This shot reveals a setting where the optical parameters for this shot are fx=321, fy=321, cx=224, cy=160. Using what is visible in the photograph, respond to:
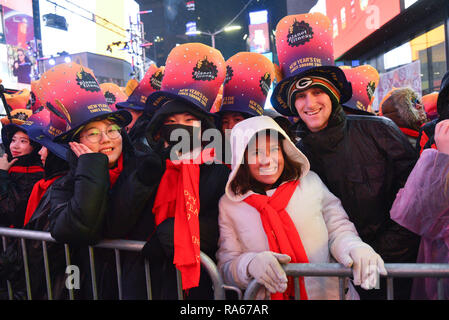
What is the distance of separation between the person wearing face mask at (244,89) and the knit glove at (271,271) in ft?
4.46

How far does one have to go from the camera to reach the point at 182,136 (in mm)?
2068

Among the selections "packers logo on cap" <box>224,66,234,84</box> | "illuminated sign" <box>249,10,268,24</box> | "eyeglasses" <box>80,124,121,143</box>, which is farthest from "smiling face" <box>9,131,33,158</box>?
"illuminated sign" <box>249,10,268,24</box>

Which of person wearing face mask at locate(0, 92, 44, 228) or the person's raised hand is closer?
the person's raised hand

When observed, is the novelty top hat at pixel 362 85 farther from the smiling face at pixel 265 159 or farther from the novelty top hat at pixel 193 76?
the smiling face at pixel 265 159

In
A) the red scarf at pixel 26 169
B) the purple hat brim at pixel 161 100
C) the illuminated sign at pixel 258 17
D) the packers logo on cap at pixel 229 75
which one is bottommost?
the red scarf at pixel 26 169

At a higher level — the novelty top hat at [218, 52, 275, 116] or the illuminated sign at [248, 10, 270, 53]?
the illuminated sign at [248, 10, 270, 53]

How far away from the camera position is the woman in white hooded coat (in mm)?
1671

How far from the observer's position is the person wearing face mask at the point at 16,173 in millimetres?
2877

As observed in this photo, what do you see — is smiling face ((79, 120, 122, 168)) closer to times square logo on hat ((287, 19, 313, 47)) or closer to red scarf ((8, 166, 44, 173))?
red scarf ((8, 166, 44, 173))

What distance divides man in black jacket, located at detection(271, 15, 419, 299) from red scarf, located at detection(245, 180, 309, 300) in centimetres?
51

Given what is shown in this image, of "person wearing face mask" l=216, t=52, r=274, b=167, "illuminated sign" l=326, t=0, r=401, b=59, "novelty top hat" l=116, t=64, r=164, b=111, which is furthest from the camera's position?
"illuminated sign" l=326, t=0, r=401, b=59

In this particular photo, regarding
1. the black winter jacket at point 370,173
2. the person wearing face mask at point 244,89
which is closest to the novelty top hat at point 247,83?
the person wearing face mask at point 244,89

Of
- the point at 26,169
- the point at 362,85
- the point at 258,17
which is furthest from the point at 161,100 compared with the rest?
the point at 258,17
